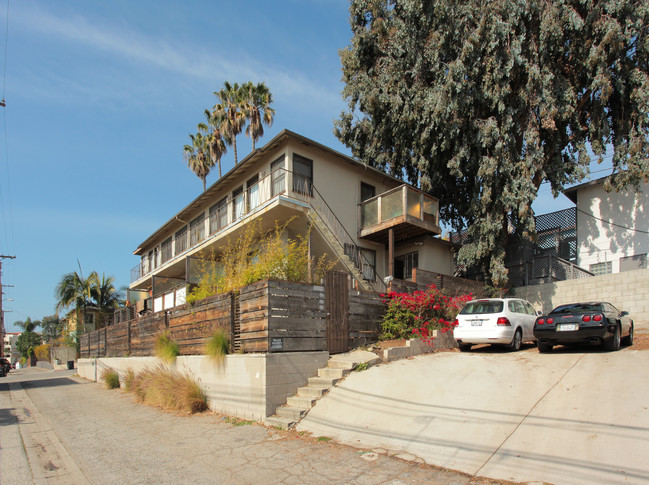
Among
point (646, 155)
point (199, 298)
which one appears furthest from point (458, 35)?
point (199, 298)

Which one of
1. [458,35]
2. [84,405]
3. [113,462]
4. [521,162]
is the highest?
[458,35]

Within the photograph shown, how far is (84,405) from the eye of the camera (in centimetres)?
1420

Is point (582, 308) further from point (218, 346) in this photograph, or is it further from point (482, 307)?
point (218, 346)

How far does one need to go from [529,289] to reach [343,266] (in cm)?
793

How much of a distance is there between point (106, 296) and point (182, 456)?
41247mm

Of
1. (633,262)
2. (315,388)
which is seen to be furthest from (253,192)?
(633,262)

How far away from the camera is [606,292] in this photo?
16.7 m

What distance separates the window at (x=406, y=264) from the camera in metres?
20.6

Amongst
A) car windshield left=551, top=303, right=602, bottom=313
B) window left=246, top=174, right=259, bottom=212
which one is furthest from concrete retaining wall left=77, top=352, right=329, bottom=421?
window left=246, top=174, right=259, bottom=212

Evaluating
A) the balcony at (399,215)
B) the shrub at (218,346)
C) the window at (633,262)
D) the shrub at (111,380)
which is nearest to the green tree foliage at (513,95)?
the balcony at (399,215)

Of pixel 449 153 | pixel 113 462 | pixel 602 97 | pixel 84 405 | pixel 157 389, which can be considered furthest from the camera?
pixel 449 153

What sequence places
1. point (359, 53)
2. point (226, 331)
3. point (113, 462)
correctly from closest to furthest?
point (113, 462), point (226, 331), point (359, 53)

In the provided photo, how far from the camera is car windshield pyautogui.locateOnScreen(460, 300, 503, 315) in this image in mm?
12102

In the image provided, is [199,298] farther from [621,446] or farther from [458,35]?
[458,35]
